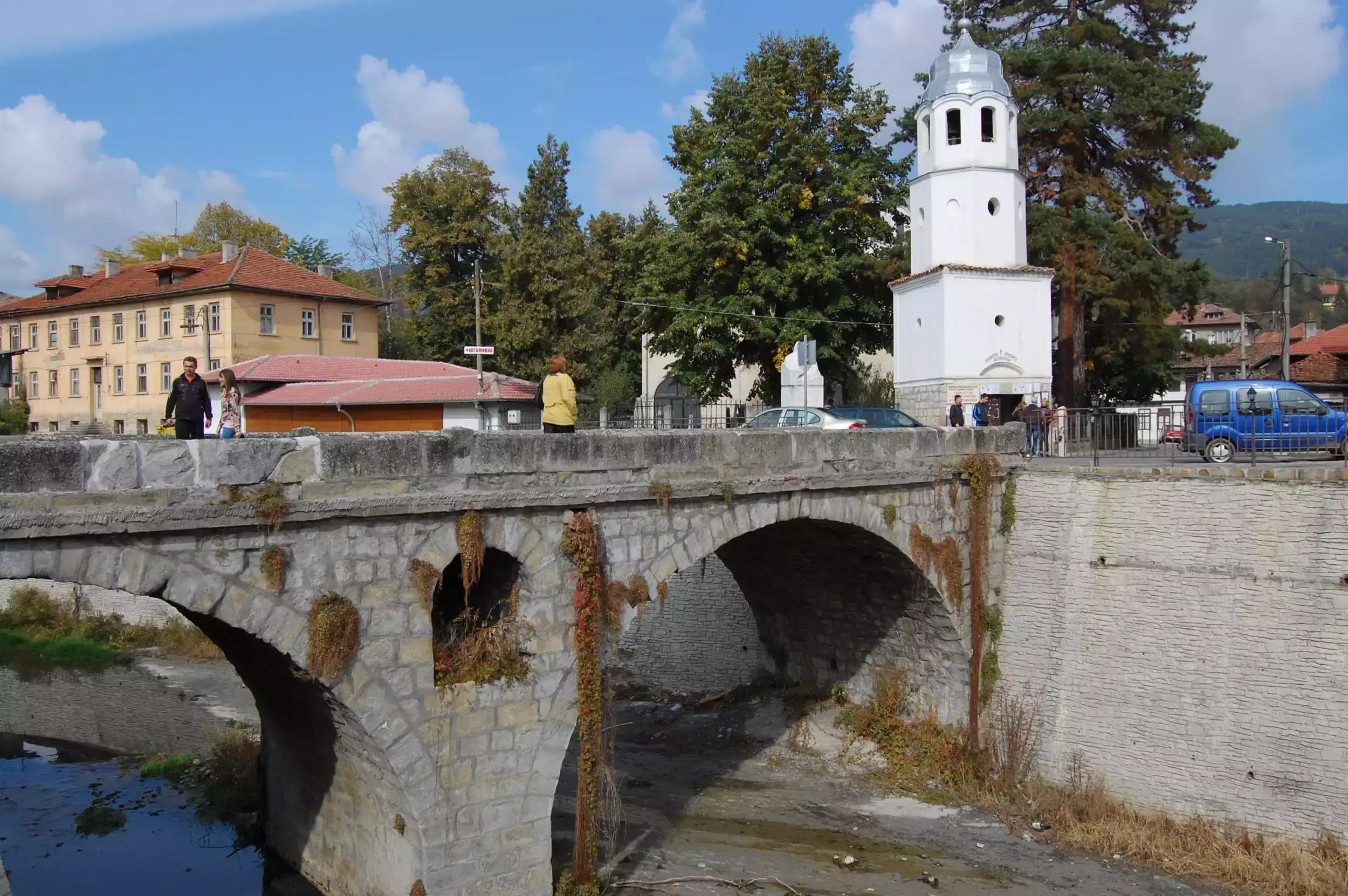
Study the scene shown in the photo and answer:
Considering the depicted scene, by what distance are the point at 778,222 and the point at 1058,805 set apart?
56.9 ft

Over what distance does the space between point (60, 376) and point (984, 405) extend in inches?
1321

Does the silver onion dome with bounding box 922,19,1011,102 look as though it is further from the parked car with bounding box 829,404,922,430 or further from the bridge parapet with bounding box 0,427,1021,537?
the bridge parapet with bounding box 0,427,1021,537

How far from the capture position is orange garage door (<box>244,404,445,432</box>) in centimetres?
2752

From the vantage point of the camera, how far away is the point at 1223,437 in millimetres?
15320

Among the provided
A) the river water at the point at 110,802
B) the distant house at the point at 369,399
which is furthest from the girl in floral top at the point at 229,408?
the distant house at the point at 369,399

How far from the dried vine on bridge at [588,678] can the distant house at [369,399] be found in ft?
51.2

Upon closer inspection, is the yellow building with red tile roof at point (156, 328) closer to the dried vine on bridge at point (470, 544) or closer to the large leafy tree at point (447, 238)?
the large leafy tree at point (447, 238)

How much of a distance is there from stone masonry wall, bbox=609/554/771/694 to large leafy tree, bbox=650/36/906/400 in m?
9.49

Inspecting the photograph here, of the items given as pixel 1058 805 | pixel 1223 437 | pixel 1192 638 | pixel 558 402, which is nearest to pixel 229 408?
pixel 558 402

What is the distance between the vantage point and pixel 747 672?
1788 cm

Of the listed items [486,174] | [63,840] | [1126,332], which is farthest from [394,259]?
[63,840]

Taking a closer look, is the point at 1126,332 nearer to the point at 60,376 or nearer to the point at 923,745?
the point at 923,745

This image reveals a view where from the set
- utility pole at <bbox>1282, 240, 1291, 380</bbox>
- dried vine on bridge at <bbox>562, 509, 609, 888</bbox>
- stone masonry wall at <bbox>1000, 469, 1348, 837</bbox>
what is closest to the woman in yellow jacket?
dried vine on bridge at <bbox>562, 509, 609, 888</bbox>

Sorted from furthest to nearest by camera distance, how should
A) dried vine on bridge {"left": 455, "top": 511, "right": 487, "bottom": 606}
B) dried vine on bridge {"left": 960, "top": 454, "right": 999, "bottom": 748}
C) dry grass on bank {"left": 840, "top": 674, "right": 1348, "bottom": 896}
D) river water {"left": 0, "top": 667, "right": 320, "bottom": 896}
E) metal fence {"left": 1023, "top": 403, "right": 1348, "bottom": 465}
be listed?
metal fence {"left": 1023, "top": 403, "right": 1348, "bottom": 465} < dried vine on bridge {"left": 960, "top": 454, "right": 999, "bottom": 748} < river water {"left": 0, "top": 667, "right": 320, "bottom": 896} < dry grass on bank {"left": 840, "top": 674, "right": 1348, "bottom": 896} < dried vine on bridge {"left": 455, "top": 511, "right": 487, "bottom": 606}
